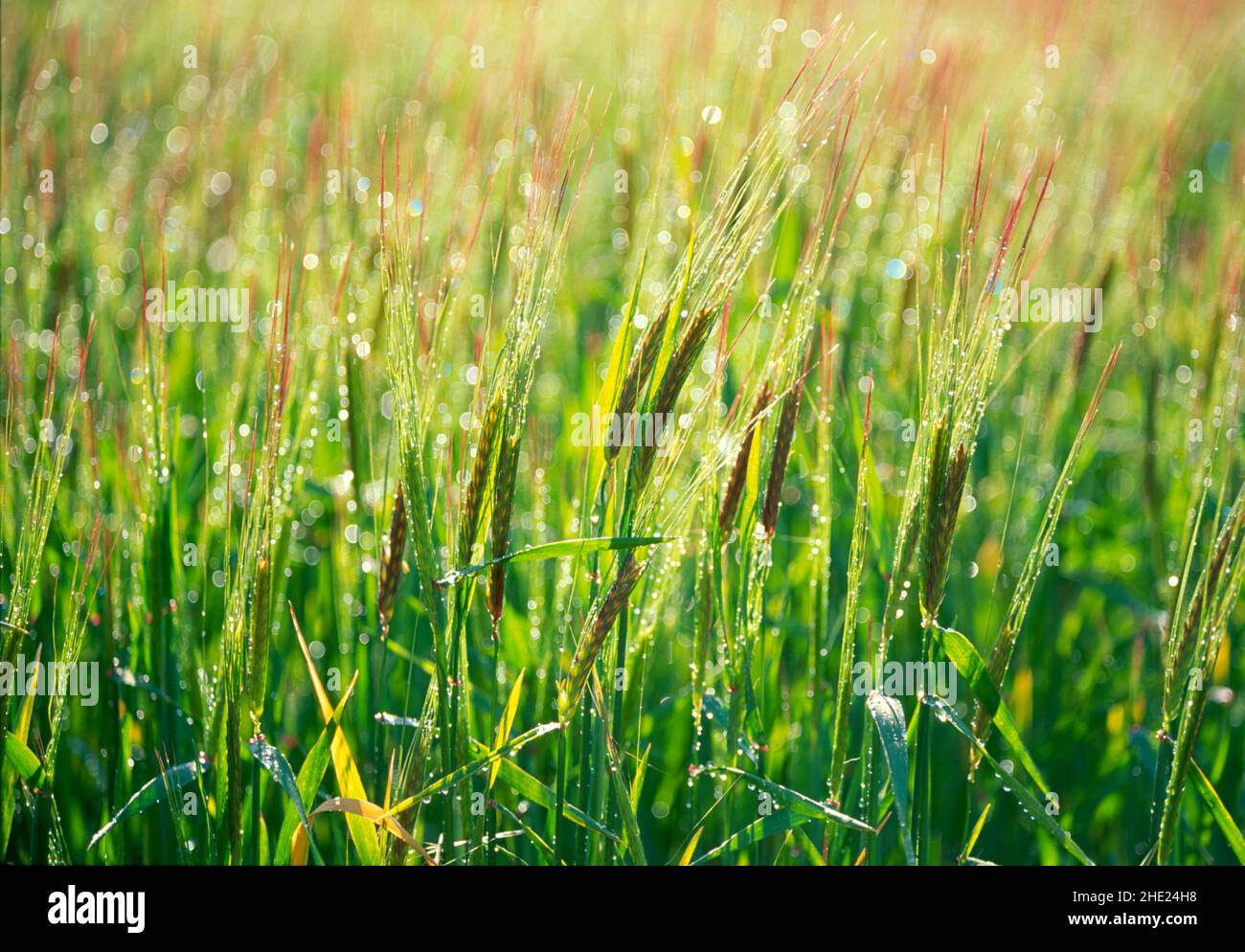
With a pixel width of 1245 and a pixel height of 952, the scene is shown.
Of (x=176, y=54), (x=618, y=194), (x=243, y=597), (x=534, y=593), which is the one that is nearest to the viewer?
(x=243, y=597)

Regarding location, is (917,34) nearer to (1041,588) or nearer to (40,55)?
(1041,588)

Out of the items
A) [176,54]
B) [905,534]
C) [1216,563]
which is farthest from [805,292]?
[176,54]

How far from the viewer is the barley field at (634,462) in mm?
809

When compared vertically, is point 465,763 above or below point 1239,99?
below

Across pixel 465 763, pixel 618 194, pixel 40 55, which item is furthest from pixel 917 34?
pixel 40 55

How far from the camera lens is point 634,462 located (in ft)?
2.60

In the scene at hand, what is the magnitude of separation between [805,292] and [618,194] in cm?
75

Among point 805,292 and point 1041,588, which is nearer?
point 805,292

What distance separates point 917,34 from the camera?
3.97 feet

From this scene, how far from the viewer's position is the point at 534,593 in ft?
3.46

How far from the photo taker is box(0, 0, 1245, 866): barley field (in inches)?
31.8

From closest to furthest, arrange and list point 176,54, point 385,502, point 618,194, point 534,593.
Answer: point 385,502, point 534,593, point 618,194, point 176,54

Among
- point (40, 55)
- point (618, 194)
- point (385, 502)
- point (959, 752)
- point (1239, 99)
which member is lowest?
point (959, 752)

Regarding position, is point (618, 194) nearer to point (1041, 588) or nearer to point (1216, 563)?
point (1041, 588)
